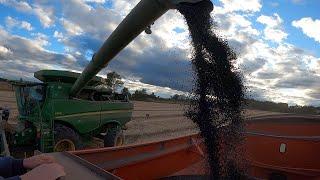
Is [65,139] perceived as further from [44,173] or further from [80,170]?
[44,173]

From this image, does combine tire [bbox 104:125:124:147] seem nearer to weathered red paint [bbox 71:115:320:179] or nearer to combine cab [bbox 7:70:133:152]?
combine cab [bbox 7:70:133:152]

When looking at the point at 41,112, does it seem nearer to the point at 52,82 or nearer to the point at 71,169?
the point at 52,82

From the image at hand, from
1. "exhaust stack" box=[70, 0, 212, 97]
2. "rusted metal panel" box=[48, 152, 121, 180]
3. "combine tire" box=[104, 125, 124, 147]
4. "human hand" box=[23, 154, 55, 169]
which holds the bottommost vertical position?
"combine tire" box=[104, 125, 124, 147]

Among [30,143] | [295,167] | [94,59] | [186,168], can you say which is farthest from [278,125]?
[30,143]

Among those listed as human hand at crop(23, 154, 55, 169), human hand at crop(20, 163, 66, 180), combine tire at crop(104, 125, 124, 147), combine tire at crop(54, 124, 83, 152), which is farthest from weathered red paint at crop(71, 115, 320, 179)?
combine tire at crop(104, 125, 124, 147)

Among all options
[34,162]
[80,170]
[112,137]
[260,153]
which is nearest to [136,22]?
[80,170]

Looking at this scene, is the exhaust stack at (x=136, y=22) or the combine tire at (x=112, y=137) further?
the combine tire at (x=112, y=137)

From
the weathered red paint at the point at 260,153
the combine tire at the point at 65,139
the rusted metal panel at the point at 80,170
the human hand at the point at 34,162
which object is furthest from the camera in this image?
the combine tire at the point at 65,139

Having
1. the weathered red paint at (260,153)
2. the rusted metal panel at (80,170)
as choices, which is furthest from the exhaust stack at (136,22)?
the weathered red paint at (260,153)

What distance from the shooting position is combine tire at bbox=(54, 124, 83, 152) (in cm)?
990

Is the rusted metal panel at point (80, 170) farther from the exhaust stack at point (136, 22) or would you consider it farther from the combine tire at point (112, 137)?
the combine tire at point (112, 137)

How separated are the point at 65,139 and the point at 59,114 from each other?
2.13 feet

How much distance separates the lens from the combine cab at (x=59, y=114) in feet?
32.6

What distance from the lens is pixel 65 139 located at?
998 cm
